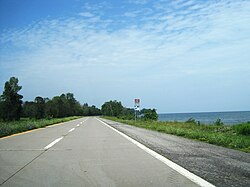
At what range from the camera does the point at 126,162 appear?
798 cm

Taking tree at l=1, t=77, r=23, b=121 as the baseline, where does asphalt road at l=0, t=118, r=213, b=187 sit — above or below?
below

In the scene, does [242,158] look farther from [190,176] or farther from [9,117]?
[9,117]

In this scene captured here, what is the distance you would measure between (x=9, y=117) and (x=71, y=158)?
325ft

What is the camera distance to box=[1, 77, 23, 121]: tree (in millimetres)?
100188

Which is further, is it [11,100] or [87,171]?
[11,100]

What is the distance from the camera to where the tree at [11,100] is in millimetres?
100188

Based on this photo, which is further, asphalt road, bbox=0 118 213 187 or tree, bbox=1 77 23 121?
tree, bbox=1 77 23 121

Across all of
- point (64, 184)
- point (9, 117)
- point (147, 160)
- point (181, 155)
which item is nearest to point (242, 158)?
point (181, 155)

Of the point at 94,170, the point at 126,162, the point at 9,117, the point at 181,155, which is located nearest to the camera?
the point at 94,170

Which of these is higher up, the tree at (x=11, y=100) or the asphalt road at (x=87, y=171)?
the tree at (x=11, y=100)

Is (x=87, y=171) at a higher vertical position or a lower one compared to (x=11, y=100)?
lower

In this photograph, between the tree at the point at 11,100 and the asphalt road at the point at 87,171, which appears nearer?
the asphalt road at the point at 87,171

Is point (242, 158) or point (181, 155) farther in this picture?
point (181, 155)

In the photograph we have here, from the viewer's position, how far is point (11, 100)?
10100 centimetres
